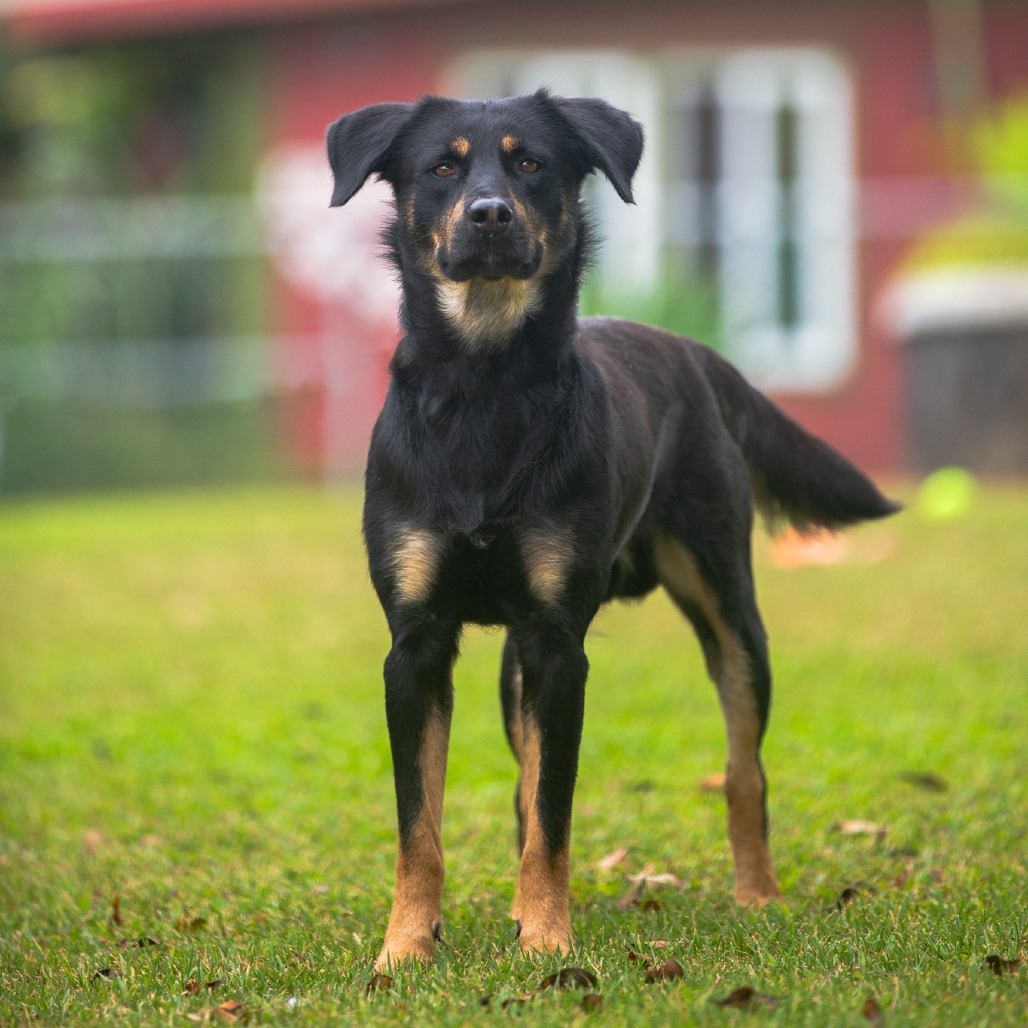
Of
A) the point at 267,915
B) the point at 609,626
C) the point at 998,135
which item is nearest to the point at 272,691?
the point at 609,626

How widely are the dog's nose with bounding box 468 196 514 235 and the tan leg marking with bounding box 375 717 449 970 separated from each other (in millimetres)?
1168

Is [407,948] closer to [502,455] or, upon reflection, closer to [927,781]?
[502,455]

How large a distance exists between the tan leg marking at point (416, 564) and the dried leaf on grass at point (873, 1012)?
4.44 ft

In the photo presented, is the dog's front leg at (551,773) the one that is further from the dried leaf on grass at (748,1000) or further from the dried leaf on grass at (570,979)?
the dried leaf on grass at (748,1000)

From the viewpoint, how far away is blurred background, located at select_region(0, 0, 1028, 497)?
15742 mm

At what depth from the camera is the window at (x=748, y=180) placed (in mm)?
15773

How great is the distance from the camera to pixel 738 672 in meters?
4.72

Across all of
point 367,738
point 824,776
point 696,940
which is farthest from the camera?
point 367,738

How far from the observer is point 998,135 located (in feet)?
A: 47.9

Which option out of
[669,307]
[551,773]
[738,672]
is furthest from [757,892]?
[669,307]

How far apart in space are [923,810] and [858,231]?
1090cm

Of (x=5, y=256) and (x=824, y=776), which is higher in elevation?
(x=5, y=256)

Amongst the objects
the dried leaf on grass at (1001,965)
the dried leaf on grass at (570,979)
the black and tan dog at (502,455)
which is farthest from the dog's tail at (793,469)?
the dried leaf on grass at (570,979)

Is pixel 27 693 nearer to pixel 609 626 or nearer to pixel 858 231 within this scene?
pixel 609 626
